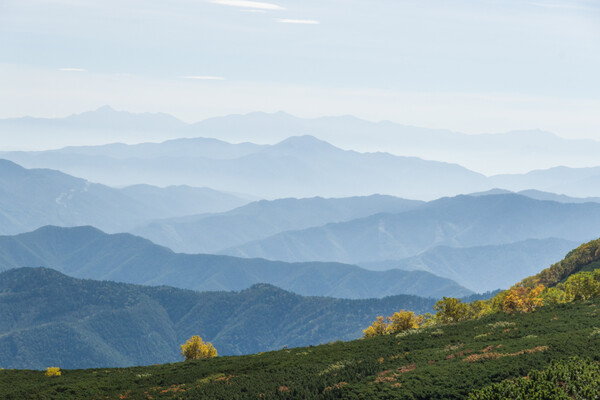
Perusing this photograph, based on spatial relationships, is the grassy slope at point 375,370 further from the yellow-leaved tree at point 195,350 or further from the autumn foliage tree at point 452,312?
the yellow-leaved tree at point 195,350

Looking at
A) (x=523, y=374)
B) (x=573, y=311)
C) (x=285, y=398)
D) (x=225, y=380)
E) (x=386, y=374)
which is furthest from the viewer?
(x=573, y=311)

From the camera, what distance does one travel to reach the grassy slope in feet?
234

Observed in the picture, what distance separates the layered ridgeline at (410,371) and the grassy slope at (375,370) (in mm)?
143

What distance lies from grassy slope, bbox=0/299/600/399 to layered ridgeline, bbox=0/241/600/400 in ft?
0.47

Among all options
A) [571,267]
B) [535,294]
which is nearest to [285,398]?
[535,294]

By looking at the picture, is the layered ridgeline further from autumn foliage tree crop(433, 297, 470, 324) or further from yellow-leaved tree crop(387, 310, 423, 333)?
yellow-leaved tree crop(387, 310, 423, 333)

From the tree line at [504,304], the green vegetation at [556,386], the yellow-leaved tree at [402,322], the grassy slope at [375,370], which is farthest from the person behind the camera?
the yellow-leaved tree at [402,322]

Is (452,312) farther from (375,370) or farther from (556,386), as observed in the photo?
(556,386)

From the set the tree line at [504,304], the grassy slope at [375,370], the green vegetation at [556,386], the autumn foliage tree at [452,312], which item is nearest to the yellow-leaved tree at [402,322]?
the tree line at [504,304]

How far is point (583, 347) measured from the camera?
7331 centimetres

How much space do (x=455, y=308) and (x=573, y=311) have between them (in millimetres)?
32639

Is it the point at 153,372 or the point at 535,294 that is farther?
the point at 535,294

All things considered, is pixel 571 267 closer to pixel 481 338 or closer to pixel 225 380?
pixel 481 338

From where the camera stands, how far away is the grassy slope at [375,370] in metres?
71.3
